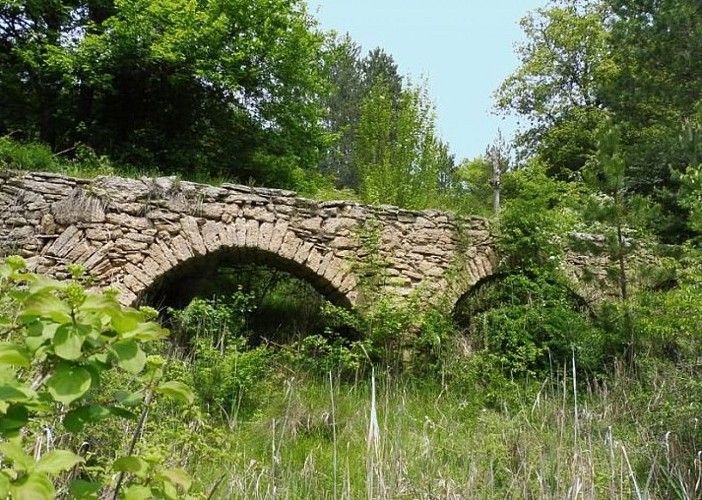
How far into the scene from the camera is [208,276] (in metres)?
7.70

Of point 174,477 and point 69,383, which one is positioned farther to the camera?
point 174,477

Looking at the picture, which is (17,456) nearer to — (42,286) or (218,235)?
(42,286)

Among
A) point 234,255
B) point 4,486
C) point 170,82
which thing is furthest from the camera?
point 170,82

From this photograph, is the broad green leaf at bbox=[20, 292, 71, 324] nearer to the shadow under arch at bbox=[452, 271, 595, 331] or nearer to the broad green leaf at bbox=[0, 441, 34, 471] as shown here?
the broad green leaf at bbox=[0, 441, 34, 471]

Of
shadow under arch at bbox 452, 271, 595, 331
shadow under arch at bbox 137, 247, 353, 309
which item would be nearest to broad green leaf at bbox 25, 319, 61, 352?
shadow under arch at bbox 137, 247, 353, 309

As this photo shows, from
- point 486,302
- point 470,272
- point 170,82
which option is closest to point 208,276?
point 470,272

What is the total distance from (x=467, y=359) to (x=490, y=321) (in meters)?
0.62

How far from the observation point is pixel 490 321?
7219mm

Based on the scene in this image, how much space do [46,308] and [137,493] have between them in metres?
0.37

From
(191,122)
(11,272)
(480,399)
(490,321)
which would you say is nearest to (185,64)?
(191,122)

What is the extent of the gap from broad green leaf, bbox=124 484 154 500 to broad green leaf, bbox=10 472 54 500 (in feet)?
0.58

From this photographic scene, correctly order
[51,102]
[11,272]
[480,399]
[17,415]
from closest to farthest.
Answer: [17,415] → [11,272] → [480,399] → [51,102]

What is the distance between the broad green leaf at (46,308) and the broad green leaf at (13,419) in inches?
5.9

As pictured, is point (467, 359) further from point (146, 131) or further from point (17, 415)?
point (146, 131)
